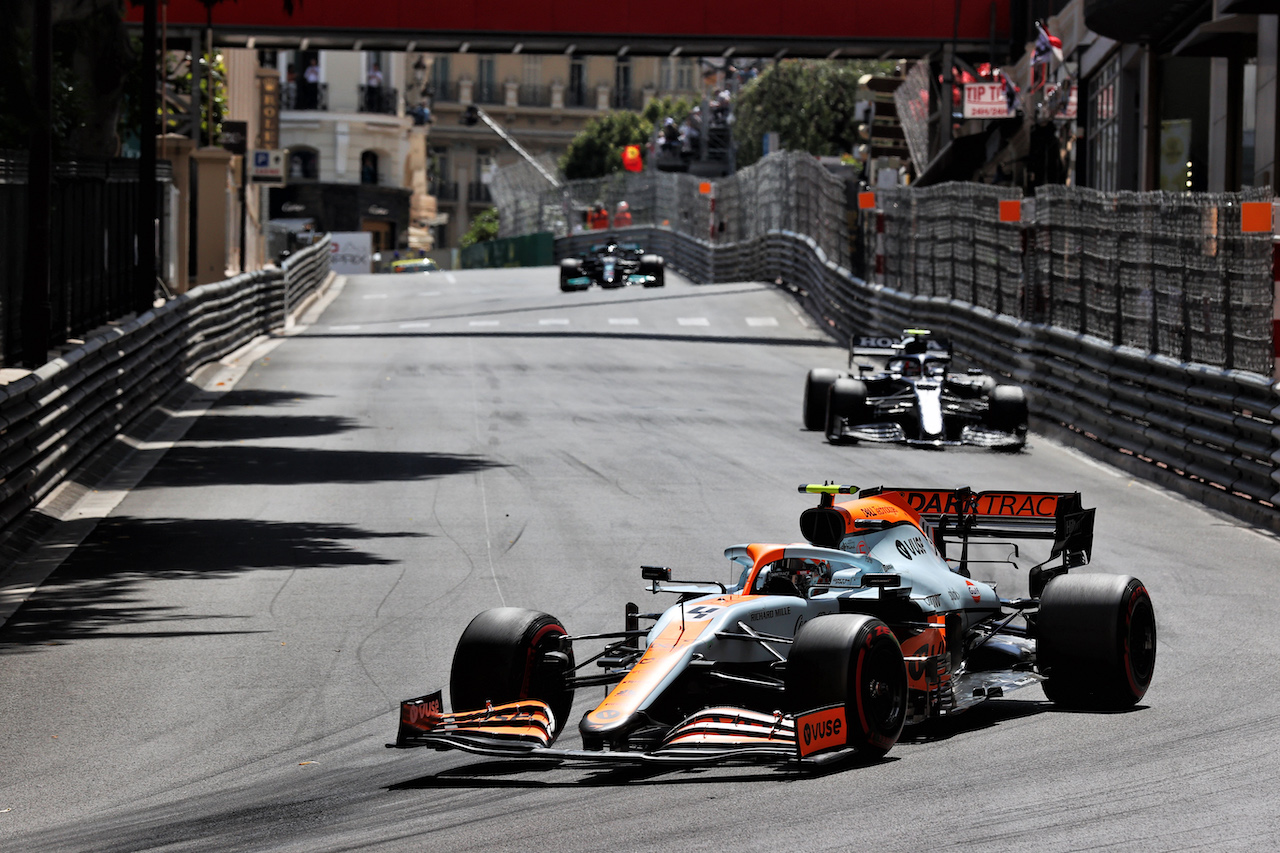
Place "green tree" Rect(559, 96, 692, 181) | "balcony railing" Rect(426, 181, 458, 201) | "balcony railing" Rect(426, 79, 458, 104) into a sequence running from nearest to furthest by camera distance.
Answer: "green tree" Rect(559, 96, 692, 181) → "balcony railing" Rect(426, 181, 458, 201) → "balcony railing" Rect(426, 79, 458, 104)

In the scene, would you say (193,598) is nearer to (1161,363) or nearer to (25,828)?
(25,828)

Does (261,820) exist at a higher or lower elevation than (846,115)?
lower

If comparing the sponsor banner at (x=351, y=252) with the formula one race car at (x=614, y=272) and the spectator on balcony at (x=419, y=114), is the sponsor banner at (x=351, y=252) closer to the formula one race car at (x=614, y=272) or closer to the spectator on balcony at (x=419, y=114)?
the spectator on balcony at (x=419, y=114)

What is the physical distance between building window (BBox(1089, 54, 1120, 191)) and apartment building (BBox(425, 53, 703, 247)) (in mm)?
76921

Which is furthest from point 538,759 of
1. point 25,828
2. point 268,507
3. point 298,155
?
point 298,155

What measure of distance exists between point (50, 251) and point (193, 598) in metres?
6.14

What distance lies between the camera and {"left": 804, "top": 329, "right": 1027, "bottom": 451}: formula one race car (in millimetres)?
17500

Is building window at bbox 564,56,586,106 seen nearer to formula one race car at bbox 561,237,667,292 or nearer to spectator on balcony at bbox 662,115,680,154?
spectator on balcony at bbox 662,115,680,154

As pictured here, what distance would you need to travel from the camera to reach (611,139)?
95125mm

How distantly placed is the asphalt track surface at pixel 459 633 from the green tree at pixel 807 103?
179 ft

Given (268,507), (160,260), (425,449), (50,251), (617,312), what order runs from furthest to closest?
(617,312) → (160,260) → (425,449) → (50,251) → (268,507)

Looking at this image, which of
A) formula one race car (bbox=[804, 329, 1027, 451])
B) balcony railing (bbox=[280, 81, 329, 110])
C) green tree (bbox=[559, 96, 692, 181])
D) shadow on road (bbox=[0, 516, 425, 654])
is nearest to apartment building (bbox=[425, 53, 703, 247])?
green tree (bbox=[559, 96, 692, 181])

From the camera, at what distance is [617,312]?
38.1 m

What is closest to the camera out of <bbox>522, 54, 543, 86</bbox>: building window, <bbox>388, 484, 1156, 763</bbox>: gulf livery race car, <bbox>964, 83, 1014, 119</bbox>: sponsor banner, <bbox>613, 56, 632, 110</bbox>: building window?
<bbox>388, 484, 1156, 763</bbox>: gulf livery race car
